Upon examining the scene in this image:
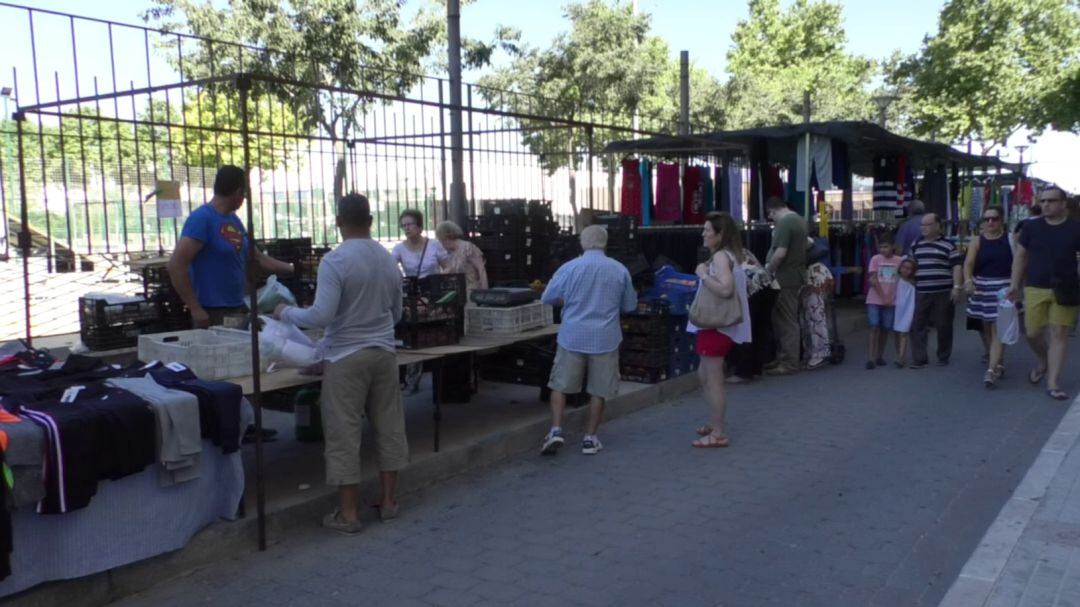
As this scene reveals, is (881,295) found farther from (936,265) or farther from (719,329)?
(719,329)

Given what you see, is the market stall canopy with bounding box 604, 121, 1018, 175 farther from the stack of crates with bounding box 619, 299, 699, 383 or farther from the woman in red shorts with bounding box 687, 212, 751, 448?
the woman in red shorts with bounding box 687, 212, 751, 448

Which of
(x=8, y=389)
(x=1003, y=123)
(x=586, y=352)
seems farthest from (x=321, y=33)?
(x=1003, y=123)

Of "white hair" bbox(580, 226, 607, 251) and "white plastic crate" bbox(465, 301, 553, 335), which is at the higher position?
"white hair" bbox(580, 226, 607, 251)

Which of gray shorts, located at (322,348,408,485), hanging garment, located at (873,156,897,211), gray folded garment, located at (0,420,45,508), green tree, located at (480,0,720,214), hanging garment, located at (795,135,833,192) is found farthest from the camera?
green tree, located at (480,0,720,214)

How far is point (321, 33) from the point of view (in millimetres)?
16859

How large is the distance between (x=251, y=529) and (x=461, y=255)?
13.7ft

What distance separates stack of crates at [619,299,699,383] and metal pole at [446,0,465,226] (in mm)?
2354

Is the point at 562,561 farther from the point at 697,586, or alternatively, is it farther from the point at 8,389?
the point at 8,389

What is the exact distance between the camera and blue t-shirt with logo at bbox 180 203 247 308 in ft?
18.2

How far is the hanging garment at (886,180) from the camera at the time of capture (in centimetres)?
1504

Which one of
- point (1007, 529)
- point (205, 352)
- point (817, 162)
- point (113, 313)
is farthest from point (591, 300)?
point (817, 162)

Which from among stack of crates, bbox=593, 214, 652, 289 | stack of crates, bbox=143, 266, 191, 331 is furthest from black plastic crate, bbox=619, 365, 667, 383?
stack of crates, bbox=143, 266, 191, 331

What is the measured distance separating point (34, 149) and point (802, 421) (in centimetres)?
1602

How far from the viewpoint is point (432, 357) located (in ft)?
18.8
